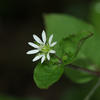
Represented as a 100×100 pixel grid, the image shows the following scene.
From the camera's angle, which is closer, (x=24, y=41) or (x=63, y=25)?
(x=63, y=25)

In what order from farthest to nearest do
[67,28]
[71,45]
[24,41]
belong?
[24,41] < [67,28] < [71,45]

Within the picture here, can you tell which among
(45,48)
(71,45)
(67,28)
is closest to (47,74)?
(45,48)

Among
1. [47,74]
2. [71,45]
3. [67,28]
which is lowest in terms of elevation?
[47,74]

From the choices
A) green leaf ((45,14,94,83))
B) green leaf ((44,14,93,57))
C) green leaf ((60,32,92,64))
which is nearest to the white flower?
green leaf ((60,32,92,64))

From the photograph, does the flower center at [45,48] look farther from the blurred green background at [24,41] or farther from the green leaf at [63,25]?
the blurred green background at [24,41]

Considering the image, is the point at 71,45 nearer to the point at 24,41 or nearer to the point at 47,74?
the point at 47,74

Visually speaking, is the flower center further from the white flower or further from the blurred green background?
the blurred green background

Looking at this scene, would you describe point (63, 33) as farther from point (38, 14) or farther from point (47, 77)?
point (38, 14)
